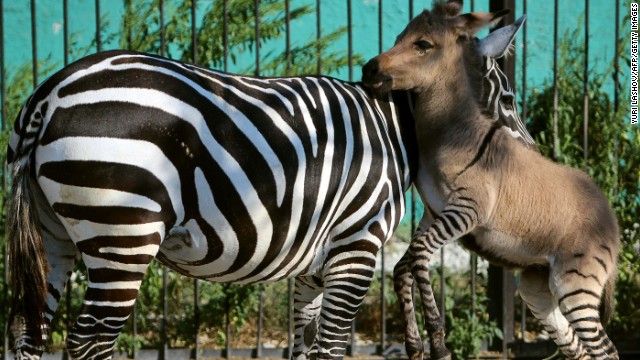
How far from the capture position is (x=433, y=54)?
5133 mm

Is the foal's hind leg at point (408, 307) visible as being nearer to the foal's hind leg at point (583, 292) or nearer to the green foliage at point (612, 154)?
the foal's hind leg at point (583, 292)

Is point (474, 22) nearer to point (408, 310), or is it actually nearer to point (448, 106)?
point (448, 106)

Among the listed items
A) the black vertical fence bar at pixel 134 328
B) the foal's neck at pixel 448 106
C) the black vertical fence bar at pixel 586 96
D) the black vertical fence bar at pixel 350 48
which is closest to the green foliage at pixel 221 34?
the black vertical fence bar at pixel 350 48

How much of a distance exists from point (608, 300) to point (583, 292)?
25.1 inches

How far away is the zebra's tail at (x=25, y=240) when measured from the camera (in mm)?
4195

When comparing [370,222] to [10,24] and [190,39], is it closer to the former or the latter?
[190,39]

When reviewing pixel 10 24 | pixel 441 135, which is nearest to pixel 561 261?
pixel 441 135

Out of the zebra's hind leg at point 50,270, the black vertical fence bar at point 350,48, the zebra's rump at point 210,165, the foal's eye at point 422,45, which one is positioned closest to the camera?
the zebra's rump at point 210,165

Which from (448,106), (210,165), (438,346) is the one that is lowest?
(438,346)

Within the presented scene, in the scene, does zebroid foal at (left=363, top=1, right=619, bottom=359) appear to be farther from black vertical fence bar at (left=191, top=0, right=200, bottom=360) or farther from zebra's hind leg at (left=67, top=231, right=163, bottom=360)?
black vertical fence bar at (left=191, top=0, right=200, bottom=360)

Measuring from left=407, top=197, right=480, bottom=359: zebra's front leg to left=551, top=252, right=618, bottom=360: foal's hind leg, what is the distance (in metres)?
0.61

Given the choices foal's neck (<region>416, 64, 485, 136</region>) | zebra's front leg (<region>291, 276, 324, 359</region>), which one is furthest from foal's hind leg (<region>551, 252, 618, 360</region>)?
zebra's front leg (<region>291, 276, 324, 359</region>)

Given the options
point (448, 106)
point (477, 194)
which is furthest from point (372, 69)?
point (477, 194)

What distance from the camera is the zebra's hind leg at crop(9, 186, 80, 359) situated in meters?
4.46
